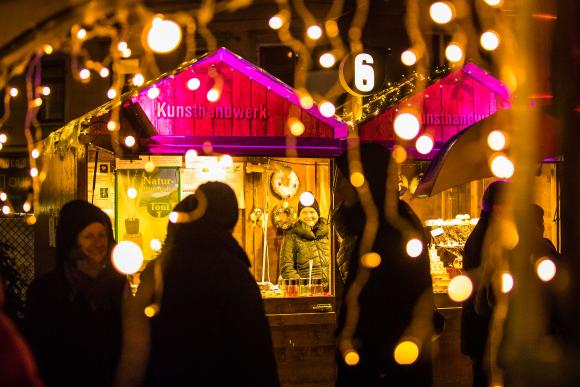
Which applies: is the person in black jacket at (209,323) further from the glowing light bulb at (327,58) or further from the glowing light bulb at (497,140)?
the glowing light bulb at (327,58)

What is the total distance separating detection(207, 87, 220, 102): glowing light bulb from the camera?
276 inches

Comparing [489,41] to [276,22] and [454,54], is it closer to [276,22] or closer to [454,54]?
[454,54]

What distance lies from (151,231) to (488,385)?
4420mm

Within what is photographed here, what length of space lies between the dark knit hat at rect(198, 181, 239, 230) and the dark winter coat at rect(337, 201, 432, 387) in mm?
927

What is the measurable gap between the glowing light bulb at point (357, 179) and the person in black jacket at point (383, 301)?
0.02m

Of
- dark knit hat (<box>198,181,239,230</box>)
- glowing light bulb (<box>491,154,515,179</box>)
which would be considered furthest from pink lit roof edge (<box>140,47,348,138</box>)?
dark knit hat (<box>198,181,239,230</box>)

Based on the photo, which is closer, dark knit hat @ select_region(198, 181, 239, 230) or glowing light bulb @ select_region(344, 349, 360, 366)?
dark knit hat @ select_region(198, 181, 239, 230)

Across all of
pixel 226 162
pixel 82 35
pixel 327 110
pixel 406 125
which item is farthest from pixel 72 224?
pixel 406 125

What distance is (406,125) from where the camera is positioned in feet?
24.9

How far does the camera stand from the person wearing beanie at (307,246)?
27.4 feet

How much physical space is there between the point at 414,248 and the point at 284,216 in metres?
4.67

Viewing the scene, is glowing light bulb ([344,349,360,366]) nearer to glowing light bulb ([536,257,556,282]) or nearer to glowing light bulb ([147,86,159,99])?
glowing light bulb ([536,257,556,282])

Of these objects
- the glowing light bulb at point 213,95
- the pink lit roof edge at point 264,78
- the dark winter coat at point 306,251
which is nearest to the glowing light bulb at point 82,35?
the pink lit roof edge at point 264,78

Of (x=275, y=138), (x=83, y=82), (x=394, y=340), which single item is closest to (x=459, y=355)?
(x=275, y=138)
